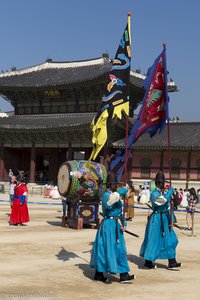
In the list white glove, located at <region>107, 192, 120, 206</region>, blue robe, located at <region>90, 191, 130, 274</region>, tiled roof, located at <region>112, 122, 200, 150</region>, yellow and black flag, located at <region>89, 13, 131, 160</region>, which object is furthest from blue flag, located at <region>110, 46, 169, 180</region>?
tiled roof, located at <region>112, 122, 200, 150</region>

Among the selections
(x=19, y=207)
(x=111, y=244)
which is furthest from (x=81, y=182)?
(x=111, y=244)

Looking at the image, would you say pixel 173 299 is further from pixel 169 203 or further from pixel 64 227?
pixel 64 227

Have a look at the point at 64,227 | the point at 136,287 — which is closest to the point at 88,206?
the point at 64,227

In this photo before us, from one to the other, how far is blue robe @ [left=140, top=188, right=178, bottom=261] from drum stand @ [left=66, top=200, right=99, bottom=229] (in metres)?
5.14

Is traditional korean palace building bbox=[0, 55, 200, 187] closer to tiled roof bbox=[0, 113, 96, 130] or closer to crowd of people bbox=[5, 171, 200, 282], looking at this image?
tiled roof bbox=[0, 113, 96, 130]

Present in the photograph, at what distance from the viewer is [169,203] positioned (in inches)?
304

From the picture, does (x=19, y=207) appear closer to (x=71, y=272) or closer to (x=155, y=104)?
(x=71, y=272)

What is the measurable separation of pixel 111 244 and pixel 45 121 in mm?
27583

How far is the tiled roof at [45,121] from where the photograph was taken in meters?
30.9

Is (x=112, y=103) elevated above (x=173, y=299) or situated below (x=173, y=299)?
above

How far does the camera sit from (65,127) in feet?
98.3

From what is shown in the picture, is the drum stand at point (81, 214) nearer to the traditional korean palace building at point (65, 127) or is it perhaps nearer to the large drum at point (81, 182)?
the large drum at point (81, 182)

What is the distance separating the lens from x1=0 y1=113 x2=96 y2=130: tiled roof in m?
30.9

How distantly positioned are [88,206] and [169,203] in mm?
5337
